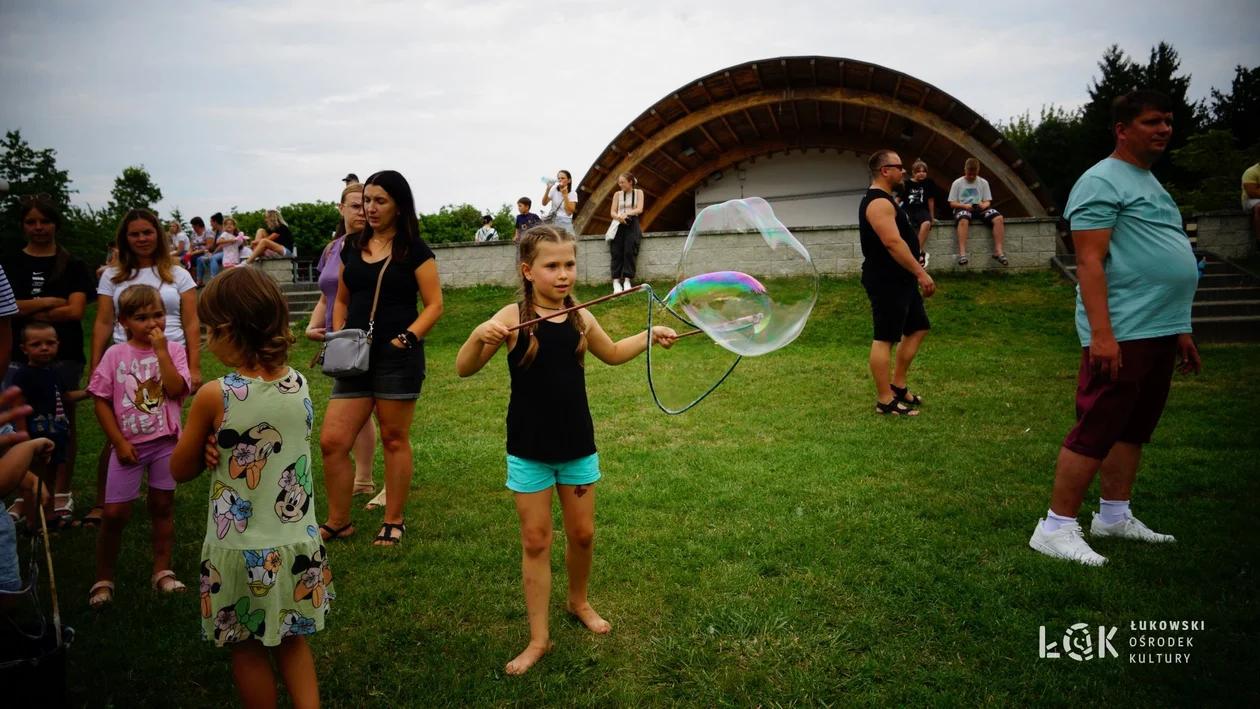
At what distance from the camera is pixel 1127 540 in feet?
13.8

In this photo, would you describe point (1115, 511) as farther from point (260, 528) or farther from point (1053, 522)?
point (260, 528)

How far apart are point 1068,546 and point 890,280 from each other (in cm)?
365

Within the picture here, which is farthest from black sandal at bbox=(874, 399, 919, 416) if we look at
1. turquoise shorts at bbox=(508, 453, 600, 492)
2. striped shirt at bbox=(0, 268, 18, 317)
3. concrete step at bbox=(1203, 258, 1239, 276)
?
concrete step at bbox=(1203, 258, 1239, 276)

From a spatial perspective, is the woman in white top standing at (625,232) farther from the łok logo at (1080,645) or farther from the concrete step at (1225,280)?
the łok logo at (1080,645)

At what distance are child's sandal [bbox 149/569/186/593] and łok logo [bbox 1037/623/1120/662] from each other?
440 cm

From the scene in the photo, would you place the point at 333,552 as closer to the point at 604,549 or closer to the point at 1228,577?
the point at 604,549

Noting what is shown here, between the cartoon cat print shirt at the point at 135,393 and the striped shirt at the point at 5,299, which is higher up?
the striped shirt at the point at 5,299

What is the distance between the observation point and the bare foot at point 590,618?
346 centimetres

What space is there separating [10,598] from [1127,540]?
17.4 feet

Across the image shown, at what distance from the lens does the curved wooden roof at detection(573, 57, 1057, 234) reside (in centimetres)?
2081

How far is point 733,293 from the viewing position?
3.51 m

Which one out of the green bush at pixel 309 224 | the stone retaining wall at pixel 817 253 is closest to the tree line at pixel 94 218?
the green bush at pixel 309 224

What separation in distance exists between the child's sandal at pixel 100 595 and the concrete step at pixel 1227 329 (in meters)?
13.3

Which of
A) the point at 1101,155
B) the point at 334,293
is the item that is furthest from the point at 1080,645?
the point at 1101,155
